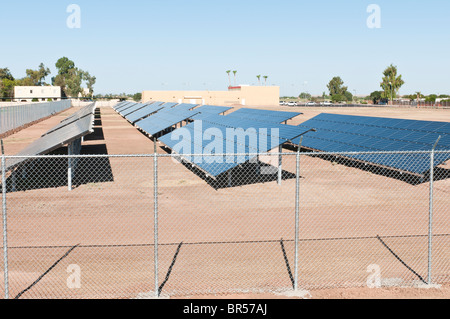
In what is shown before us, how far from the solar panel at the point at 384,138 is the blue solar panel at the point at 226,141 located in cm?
164

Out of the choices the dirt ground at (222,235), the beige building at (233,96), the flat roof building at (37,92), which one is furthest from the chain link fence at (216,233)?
the flat roof building at (37,92)

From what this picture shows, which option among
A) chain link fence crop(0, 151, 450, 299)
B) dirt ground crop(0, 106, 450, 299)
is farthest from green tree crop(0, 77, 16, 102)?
dirt ground crop(0, 106, 450, 299)

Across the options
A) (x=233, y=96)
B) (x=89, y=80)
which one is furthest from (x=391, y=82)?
(x=89, y=80)

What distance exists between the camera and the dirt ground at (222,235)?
7.99 meters

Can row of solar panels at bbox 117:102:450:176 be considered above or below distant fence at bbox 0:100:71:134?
below

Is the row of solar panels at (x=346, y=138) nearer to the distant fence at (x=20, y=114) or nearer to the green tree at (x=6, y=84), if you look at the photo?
the distant fence at (x=20, y=114)

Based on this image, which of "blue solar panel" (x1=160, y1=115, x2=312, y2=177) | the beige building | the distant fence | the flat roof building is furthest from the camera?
the flat roof building

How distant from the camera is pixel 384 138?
71.8 ft

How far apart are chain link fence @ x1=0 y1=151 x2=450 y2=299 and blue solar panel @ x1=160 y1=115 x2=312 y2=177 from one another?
87 centimetres

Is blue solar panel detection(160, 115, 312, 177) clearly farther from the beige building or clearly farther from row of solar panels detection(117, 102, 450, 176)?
the beige building

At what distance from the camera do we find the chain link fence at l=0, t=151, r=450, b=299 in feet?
26.4

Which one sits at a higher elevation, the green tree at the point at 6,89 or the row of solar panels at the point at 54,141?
the green tree at the point at 6,89

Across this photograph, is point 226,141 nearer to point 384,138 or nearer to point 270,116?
point 384,138
